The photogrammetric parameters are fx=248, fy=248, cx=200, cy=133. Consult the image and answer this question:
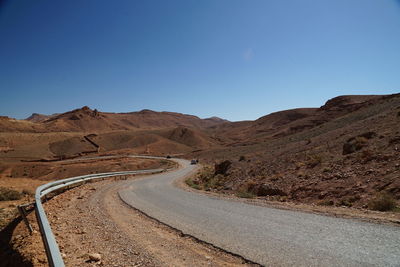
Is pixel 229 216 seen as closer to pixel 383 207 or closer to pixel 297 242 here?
pixel 297 242

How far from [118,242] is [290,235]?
3973mm

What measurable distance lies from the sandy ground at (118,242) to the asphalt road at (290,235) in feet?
1.47

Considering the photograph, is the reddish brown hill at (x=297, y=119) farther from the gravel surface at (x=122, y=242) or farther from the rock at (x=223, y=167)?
the gravel surface at (x=122, y=242)

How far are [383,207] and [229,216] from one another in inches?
178

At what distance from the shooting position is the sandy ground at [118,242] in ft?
15.8

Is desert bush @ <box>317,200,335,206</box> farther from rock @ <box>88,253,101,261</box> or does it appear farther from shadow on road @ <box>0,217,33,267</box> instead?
shadow on road @ <box>0,217,33,267</box>

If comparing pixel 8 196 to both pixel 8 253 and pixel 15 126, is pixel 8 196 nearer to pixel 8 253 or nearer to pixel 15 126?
pixel 8 253

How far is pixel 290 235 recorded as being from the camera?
5.52 metres

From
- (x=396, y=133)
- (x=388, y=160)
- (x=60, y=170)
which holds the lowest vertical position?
(x=60, y=170)

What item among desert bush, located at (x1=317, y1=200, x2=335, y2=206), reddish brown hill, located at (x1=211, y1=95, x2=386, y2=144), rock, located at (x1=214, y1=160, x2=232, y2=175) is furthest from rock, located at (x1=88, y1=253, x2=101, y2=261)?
reddish brown hill, located at (x1=211, y1=95, x2=386, y2=144)

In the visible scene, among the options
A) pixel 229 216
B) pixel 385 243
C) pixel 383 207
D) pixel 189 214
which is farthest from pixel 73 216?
pixel 383 207

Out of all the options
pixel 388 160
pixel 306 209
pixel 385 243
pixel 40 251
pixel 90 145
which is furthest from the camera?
pixel 90 145

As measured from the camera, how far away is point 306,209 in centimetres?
785

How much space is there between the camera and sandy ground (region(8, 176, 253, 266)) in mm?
4824
